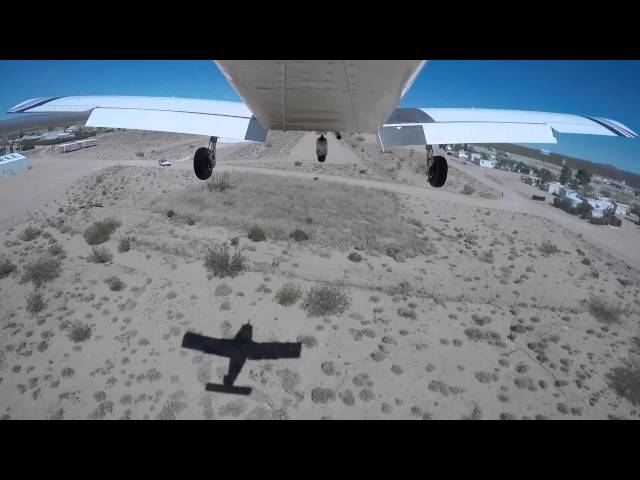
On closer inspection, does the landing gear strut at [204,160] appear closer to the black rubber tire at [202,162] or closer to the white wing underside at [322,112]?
the black rubber tire at [202,162]

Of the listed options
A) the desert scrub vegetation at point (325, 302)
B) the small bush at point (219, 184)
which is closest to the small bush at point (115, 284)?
the desert scrub vegetation at point (325, 302)

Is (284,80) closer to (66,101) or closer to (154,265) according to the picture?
(66,101)

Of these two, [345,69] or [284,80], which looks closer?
[345,69]

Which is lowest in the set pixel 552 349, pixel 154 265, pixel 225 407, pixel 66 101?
pixel 225 407

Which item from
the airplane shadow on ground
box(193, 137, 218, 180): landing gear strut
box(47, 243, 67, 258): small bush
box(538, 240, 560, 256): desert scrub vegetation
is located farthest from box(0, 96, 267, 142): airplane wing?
box(538, 240, 560, 256): desert scrub vegetation

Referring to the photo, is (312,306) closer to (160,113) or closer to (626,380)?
(160,113)
